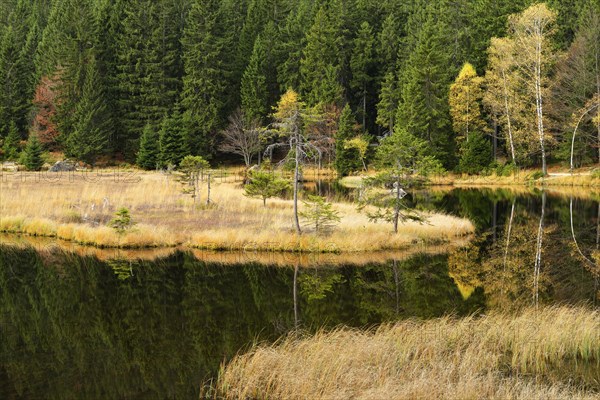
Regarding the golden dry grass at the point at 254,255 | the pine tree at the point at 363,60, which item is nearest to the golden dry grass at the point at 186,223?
the golden dry grass at the point at 254,255

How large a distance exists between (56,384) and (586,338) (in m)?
9.87

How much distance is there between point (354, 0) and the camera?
74.8 meters

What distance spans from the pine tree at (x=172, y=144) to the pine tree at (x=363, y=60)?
23255 millimetres

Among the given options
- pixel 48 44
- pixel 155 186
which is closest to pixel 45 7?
pixel 48 44

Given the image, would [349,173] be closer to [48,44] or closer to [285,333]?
[48,44]

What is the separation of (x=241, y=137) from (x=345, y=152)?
35.9 feet

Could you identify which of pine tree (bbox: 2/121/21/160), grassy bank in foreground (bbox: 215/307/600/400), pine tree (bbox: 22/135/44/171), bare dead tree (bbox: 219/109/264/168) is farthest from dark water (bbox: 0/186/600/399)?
pine tree (bbox: 2/121/21/160)

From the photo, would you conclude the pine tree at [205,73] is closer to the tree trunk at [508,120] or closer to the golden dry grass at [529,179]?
the golden dry grass at [529,179]

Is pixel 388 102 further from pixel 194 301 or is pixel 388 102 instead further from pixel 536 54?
pixel 194 301

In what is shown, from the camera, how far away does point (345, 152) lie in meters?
57.9

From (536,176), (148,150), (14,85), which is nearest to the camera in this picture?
(536,176)

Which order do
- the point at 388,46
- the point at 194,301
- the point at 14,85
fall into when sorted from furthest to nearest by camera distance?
1. the point at 388,46
2. the point at 14,85
3. the point at 194,301

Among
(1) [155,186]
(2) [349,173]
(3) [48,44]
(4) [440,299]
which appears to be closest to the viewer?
(4) [440,299]

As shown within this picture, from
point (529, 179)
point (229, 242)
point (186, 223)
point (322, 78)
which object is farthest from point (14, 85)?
point (529, 179)
